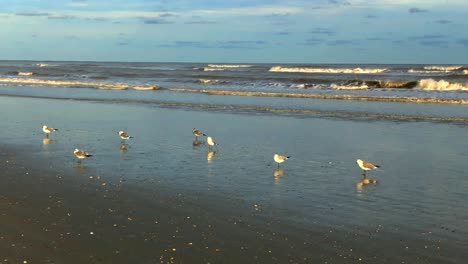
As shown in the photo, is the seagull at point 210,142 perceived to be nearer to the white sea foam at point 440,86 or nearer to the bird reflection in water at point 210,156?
the bird reflection in water at point 210,156

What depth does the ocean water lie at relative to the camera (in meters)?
7.69

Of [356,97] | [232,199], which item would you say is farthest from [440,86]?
[232,199]

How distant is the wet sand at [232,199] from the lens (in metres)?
7.41

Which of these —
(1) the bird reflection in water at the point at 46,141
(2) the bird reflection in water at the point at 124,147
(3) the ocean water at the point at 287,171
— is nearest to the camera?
(3) the ocean water at the point at 287,171

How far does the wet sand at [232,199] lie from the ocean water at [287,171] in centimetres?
3

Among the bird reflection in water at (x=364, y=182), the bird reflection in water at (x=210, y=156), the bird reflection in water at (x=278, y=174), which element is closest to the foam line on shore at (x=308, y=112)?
the bird reflection in water at (x=210, y=156)

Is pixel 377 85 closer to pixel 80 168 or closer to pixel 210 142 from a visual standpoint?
pixel 210 142

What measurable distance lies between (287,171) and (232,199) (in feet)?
9.30

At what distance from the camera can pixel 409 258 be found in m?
7.19

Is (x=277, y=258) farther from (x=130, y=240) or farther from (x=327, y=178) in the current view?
(x=327, y=178)

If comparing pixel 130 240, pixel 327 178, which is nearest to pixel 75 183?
pixel 130 240

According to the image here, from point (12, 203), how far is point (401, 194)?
6.61m

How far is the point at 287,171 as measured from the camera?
1245 cm

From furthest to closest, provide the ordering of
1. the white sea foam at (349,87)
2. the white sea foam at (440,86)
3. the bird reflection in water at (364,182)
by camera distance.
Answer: the white sea foam at (349,87), the white sea foam at (440,86), the bird reflection in water at (364,182)
